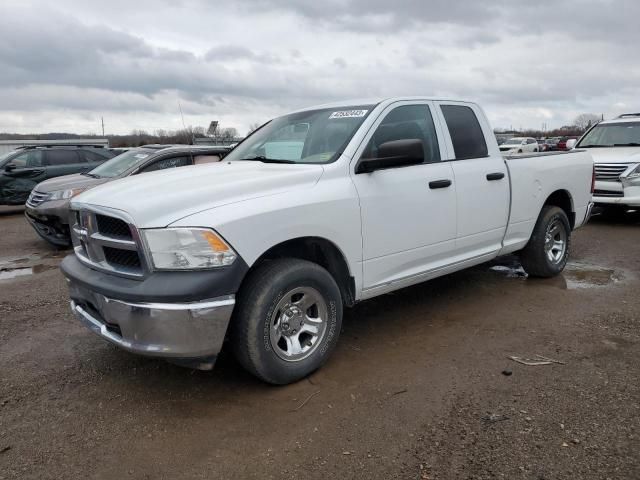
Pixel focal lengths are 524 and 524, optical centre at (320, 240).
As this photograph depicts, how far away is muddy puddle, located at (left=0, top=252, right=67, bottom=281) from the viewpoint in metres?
6.97

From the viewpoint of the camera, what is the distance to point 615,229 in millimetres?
9211

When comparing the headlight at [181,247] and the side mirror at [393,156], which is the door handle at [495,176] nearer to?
the side mirror at [393,156]

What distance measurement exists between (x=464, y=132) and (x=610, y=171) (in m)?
5.89

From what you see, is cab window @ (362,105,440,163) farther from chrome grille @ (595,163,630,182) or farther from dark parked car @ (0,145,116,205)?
dark parked car @ (0,145,116,205)

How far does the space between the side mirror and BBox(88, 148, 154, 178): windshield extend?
5.66 m

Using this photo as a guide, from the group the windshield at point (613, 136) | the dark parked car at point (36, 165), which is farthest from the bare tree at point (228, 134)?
the windshield at point (613, 136)

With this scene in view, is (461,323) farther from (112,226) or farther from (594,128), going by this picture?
(594,128)

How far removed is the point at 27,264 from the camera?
24.8ft

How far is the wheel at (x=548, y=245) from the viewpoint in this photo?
5.70 meters

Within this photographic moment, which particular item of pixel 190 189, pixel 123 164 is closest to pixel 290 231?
pixel 190 189

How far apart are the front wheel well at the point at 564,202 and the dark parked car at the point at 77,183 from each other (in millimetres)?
4800

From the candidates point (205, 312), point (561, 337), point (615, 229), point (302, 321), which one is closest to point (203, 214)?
point (205, 312)

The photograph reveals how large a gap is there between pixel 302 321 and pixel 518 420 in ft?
4.81

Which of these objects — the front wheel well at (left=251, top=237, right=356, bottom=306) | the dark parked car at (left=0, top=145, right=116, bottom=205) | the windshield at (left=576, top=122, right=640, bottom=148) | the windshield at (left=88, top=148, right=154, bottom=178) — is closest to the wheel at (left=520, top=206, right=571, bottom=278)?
the front wheel well at (left=251, top=237, right=356, bottom=306)
